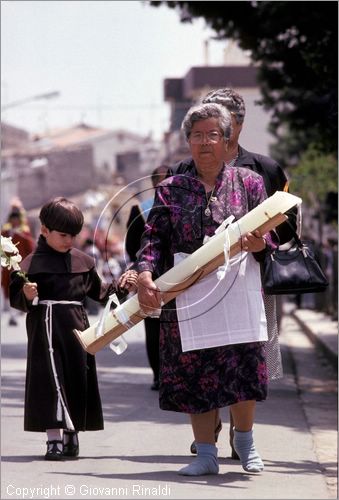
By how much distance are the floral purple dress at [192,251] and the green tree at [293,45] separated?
8347 mm

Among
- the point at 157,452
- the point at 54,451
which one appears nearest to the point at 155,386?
the point at 157,452

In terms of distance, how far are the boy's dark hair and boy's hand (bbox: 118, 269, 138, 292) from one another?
116cm

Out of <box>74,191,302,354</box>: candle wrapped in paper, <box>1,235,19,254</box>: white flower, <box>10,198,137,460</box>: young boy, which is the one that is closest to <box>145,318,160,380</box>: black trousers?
<box>10,198,137,460</box>: young boy

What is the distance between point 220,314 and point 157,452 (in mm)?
1844

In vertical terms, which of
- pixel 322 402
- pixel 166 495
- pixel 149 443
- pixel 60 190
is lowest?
pixel 60 190

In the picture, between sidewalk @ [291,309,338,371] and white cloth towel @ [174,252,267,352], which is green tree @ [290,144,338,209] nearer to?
sidewalk @ [291,309,338,371]

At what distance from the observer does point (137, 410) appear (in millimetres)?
12305

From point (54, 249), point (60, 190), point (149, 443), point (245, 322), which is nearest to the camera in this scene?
point (245, 322)

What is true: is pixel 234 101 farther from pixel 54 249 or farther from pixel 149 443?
pixel 149 443

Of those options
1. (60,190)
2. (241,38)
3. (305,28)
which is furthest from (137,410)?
(60,190)

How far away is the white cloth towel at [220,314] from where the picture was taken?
26.3 feet

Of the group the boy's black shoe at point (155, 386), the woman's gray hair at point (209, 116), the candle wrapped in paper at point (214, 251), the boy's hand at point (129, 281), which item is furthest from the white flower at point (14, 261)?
the boy's black shoe at point (155, 386)

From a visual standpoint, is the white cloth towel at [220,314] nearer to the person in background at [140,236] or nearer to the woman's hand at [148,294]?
the woman's hand at [148,294]

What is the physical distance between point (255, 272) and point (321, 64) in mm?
8753
